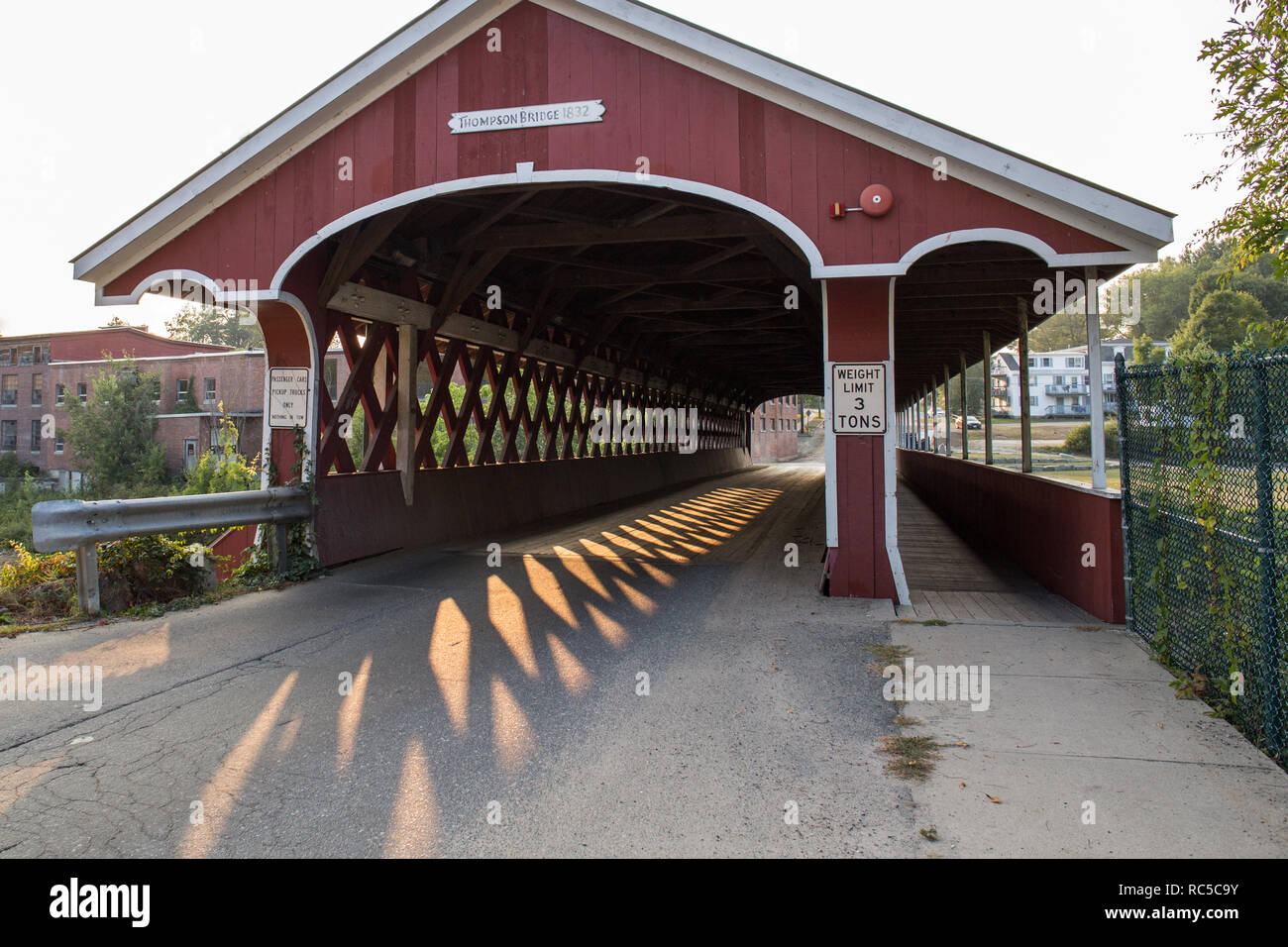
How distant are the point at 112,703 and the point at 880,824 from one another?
417cm

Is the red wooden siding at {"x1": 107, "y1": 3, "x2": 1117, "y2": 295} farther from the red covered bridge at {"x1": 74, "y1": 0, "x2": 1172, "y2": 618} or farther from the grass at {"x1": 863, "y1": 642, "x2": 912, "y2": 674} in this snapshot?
the grass at {"x1": 863, "y1": 642, "x2": 912, "y2": 674}

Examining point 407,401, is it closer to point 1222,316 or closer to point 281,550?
point 281,550

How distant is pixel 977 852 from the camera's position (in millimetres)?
2826

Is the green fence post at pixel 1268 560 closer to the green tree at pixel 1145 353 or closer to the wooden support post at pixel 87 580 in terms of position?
the green tree at pixel 1145 353

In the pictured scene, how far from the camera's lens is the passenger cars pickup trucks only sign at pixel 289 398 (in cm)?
858

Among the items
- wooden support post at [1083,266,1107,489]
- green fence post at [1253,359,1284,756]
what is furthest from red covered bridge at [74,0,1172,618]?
green fence post at [1253,359,1284,756]

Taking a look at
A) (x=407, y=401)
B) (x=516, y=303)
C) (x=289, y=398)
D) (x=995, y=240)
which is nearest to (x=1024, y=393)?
(x=995, y=240)

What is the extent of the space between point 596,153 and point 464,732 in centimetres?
549

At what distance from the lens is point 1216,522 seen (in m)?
4.46

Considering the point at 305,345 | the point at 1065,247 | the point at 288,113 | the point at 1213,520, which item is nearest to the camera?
the point at 1213,520

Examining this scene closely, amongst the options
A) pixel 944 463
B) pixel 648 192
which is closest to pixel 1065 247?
pixel 648 192

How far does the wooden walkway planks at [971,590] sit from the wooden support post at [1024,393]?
4.58 ft

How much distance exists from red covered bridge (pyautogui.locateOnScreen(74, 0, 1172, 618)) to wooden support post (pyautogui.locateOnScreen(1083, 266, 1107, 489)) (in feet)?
0.70

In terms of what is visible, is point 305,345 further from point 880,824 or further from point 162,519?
point 880,824
